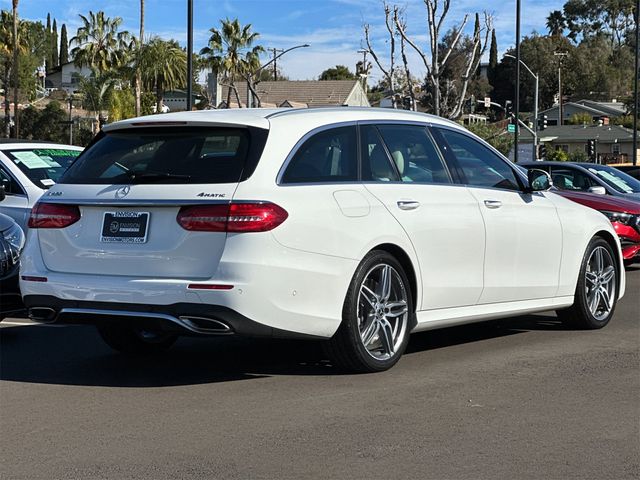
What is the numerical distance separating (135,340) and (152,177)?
178cm

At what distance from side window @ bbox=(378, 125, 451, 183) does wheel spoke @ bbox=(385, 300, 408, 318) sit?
33.9 inches

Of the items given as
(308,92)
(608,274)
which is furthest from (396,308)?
(308,92)

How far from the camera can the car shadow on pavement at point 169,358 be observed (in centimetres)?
668

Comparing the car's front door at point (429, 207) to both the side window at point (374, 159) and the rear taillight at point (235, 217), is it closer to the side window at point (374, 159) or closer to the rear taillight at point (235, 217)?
the side window at point (374, 159)

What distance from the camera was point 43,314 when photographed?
251 inches

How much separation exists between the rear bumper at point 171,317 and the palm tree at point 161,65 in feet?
152

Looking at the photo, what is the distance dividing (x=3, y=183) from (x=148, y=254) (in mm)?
4708

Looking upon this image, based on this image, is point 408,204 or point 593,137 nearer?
point 408,204

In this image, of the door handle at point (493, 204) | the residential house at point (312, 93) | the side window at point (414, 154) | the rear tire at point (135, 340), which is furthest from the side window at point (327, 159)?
the residential house at point (312, 93)

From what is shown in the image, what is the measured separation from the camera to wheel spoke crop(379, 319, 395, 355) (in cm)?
665

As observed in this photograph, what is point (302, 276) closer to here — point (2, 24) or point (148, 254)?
point (148, 254)

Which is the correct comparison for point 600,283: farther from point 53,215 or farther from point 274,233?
point 53,215

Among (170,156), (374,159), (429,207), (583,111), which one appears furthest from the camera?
(583,111)

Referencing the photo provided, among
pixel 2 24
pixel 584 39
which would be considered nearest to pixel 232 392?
pixel 2 24
